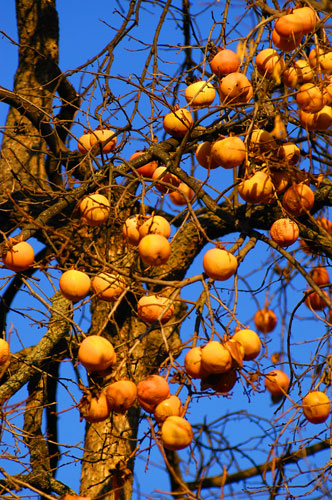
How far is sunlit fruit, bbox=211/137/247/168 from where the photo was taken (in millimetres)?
2328

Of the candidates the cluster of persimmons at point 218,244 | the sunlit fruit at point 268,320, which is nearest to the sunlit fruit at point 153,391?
the cluster of persimmons at point 218,244

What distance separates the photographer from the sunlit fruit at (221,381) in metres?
2.11

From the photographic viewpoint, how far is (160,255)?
2.17 metres

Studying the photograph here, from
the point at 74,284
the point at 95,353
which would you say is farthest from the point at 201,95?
the point at 95,353

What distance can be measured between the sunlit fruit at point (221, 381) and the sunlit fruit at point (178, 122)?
3.48ft

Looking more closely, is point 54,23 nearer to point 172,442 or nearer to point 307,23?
point 307,23

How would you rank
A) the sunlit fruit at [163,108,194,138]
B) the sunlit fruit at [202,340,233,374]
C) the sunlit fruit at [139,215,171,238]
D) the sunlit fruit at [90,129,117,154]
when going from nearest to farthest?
1. the sunlit fruit at [202,340,233,374]
2. the sunlit fruit at [139,215,171,238]
3. the sunlit fruit at [163,108,194,138]
4. the sunlit fruit at [90,129,117,154]

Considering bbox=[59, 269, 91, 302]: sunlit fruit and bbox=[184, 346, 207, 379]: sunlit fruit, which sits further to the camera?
bbox=[59, 269, 91, 302]: sunlit fruit

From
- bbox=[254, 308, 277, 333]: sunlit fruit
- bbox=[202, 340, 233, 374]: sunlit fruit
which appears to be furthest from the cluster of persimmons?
bbox=[254, 308, 277, 333]: sunlit fruit

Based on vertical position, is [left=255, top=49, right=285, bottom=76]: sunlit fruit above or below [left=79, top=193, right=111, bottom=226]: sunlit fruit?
above

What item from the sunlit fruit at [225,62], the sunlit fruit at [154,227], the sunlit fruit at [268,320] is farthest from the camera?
the sunlit fruit at [268,320]

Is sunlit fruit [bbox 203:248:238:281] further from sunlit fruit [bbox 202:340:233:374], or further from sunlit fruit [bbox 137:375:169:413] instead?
sunlit fruit [bbox 137:375:169:413]

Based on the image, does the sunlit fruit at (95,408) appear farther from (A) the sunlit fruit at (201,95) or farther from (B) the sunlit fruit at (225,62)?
(B) the sunlit fruit at (225,62)

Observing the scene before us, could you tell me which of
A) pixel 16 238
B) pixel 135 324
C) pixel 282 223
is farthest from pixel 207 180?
pixel 135 324
